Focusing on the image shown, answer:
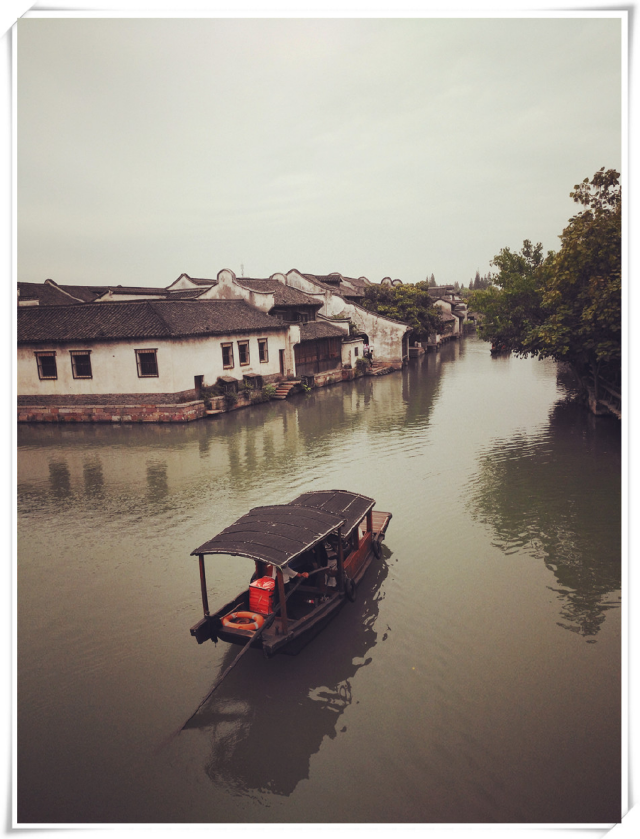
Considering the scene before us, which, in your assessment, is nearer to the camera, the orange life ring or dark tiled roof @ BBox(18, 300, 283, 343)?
the orange life ring

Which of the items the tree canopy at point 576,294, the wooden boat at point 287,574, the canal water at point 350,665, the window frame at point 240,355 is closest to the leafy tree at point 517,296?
the tree canopy at point 576,294

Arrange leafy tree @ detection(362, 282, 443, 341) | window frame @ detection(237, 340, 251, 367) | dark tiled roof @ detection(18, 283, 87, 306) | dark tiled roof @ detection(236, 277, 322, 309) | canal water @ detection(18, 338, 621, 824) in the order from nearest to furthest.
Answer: canal water @ detection(18, 338, 621, 824)
window frame @ detection(237, 340, 251, 367)
dark tiled roof @ detection(236, 277, 322, 309)
dark tiled roof @ detection(18, 283, 87, 306)
leafy tree @ detection(362, 282, 443, 341)

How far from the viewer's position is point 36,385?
21.7 metres

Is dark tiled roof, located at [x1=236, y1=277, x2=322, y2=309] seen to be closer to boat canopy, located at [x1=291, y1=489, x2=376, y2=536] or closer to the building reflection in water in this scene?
the building reflection in water

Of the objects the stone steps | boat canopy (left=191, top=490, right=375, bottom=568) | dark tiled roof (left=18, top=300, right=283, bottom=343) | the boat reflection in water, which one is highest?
dark tiled roof (left=18, top=300, right=283, bottom=343)

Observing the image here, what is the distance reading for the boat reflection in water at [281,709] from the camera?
4547 mm

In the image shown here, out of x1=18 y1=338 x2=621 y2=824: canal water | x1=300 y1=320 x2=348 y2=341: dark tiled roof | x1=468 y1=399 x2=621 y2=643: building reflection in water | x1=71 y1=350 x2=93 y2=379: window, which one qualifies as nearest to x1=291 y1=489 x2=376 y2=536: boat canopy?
x1=18 y1=338 x2=621 y2=824: canal water

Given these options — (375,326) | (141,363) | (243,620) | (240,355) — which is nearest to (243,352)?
(240,355)

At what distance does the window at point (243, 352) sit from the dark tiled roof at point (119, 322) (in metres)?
0.80

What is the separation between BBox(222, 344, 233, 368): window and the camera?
23.0m

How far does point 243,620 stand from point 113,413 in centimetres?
1709

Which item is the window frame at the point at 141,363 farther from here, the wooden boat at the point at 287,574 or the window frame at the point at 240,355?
the wooden boat at the point at 287,574

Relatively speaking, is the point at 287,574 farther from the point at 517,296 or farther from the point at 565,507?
the point at 517,296

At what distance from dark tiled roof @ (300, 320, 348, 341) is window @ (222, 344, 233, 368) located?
573 cm
